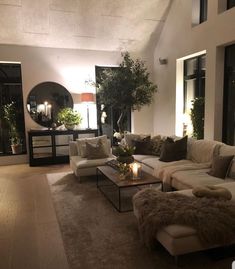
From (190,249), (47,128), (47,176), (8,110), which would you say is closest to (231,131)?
(190,249)

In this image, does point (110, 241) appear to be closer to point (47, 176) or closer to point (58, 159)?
point (47, 176)

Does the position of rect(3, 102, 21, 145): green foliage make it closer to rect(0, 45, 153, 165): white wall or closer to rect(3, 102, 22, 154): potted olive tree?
rect(3, 102, 22, 154): potted olive tree

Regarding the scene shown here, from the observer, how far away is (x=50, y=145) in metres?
6.26

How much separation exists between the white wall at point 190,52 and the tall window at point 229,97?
0.10 metres

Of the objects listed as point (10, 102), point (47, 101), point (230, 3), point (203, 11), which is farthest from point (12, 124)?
point (230, 3)

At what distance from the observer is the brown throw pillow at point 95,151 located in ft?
16.1

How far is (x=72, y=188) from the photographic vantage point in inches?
173

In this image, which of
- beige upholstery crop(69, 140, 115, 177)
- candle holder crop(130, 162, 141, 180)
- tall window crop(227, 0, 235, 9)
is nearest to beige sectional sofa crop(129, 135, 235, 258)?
candle holder crop(130, 162, 141, 180)

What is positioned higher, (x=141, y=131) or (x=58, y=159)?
(x=141, y=131)

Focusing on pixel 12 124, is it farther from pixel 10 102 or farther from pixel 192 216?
pixel 192 216

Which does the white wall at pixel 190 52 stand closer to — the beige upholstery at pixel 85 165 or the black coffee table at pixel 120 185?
the black coffee table at pixel 120 185

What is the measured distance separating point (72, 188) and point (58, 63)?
138 inches

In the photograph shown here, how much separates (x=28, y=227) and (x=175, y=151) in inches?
103

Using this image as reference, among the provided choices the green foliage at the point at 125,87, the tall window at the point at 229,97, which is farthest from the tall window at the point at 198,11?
the green foliage at the point at 125,87
